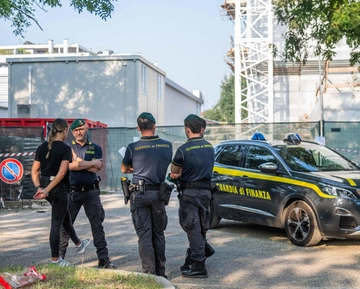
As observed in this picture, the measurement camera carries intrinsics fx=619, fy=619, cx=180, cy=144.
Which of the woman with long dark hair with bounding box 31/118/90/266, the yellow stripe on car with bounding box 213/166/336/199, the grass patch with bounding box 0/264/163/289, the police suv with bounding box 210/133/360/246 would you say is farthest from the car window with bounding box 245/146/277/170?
the grass patch with bounding box 0/264/163/289

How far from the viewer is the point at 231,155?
11.4 m

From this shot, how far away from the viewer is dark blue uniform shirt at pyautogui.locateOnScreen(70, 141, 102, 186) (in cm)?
775

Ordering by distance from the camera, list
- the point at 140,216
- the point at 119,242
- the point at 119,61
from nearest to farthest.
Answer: the point at 140,216 < the point at 119,242 < the point at 119,61

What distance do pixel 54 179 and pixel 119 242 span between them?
298cm

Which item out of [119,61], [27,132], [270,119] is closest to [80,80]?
[119,61]

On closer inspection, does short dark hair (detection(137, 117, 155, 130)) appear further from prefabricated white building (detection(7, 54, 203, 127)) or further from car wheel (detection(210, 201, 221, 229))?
prefabricated white building (detection(7, 54, 203, 127))

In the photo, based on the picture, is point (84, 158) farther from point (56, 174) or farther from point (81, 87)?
→ point (81, 87)

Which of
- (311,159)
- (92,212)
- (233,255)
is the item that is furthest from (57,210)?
(311,159)

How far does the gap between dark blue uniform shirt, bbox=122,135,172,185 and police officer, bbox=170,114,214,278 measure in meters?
0.53

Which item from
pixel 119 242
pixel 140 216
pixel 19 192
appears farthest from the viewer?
pixel 19 192

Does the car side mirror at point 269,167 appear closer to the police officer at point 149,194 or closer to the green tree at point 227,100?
the police officer at point 149,194

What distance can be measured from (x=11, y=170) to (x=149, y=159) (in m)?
8.25

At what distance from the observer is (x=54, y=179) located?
286 inches

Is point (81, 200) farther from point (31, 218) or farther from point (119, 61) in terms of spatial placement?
point (119, 61)
